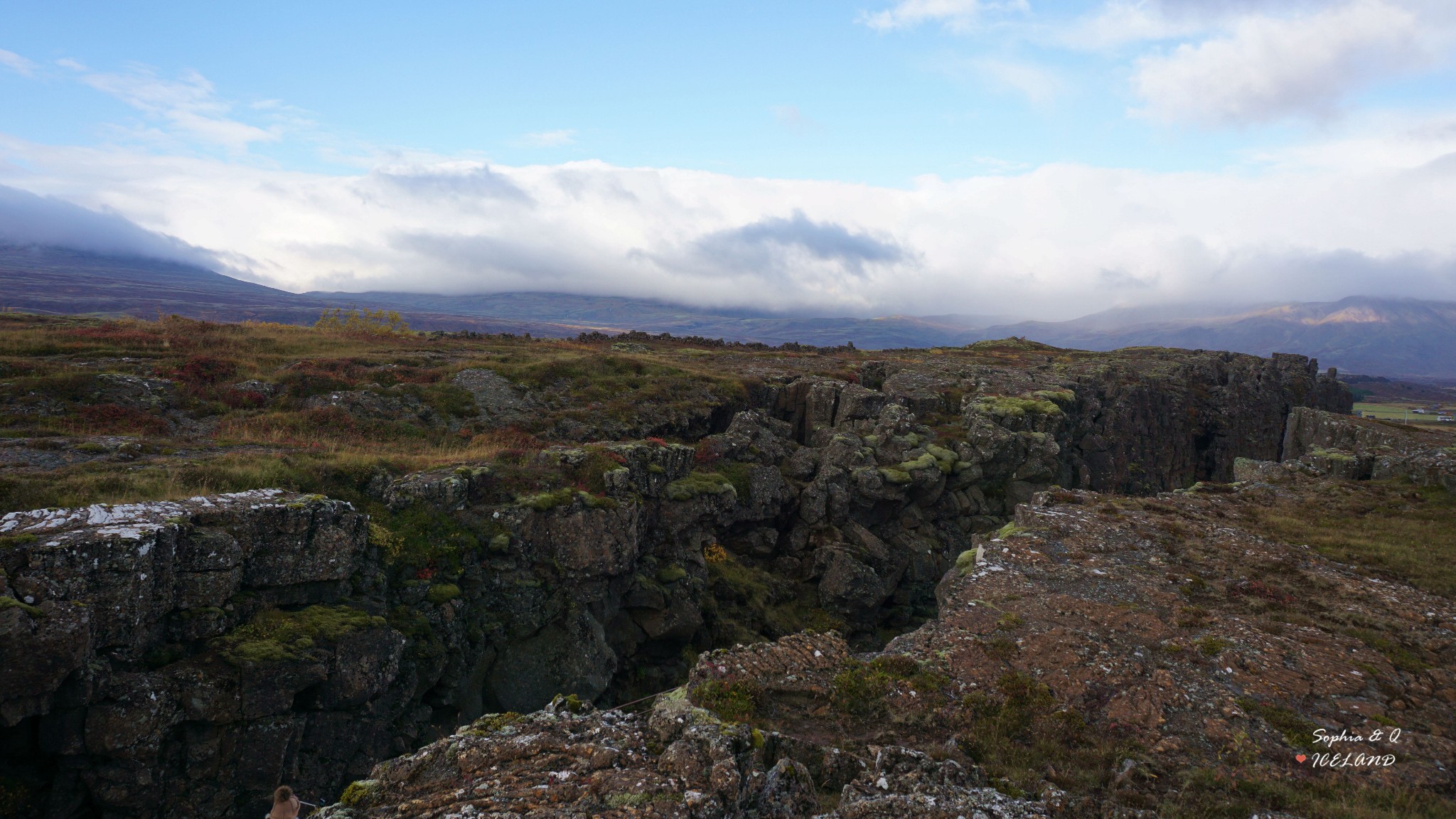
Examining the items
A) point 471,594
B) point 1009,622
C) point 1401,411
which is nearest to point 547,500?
point 471,594

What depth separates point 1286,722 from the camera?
40.8ft

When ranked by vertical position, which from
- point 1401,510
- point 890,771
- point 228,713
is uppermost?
point 1401,510

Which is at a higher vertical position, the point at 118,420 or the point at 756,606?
the point at 118,420

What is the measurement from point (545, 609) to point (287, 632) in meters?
7.50

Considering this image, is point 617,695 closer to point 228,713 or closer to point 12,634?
point 228,713

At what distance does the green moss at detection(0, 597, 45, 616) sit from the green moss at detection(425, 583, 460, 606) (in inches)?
328

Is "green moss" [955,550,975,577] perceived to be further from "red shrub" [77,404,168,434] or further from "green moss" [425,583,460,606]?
"red shrub" [77,404,168,434]

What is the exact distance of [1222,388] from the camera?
63969 mm

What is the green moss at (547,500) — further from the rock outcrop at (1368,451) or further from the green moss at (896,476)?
the rock outcrop at (1368,451)

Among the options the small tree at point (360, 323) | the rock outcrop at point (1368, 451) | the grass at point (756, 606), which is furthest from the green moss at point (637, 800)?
the small tree at point (360, 323)

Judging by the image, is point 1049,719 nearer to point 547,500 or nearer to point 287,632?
point 547,500

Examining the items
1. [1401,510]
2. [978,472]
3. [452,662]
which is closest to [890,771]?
[452,662]

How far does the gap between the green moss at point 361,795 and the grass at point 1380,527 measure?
2513cm

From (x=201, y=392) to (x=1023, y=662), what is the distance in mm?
34204
